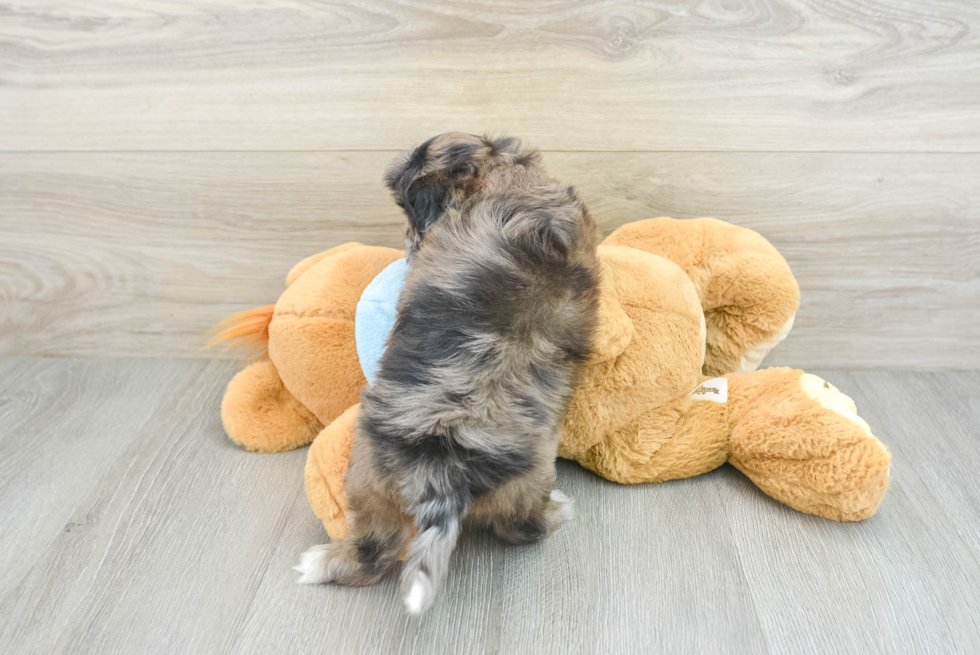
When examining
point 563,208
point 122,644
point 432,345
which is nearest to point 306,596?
point 122,644

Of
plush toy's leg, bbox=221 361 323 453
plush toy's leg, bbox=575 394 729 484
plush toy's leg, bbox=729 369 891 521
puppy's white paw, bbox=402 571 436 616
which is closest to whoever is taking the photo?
puppy's white paw, bbox=402 571 436 616

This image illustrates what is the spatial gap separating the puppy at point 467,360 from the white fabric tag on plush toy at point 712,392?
29cm

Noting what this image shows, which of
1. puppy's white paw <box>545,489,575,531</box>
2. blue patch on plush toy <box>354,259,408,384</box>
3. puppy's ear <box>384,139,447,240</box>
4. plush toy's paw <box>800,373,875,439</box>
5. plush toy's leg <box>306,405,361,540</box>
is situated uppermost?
puppy's ear <box>384,139,447,240</box>

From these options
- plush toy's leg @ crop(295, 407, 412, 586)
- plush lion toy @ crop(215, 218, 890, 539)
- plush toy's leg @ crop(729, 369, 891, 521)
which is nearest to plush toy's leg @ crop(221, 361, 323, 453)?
plush lion toy @ crop(215, 218, 890, 539)

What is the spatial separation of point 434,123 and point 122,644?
858 millimetres

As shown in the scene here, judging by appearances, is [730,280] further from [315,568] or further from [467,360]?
[315,568]

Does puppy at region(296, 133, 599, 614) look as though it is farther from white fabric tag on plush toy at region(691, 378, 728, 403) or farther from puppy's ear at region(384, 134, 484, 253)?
white fabric tag on plush toy at region(691, 378, 728, 403)

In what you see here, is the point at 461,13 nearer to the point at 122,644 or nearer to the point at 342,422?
the point at 342,422

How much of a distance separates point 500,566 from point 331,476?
25 centimetres

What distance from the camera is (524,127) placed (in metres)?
1.14

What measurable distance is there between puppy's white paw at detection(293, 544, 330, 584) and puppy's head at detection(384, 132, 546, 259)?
0.41 m

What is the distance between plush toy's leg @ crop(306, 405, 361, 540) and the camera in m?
0.89

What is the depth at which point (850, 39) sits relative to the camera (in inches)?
42.5

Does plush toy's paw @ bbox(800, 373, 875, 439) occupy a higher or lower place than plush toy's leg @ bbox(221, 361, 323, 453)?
higher
